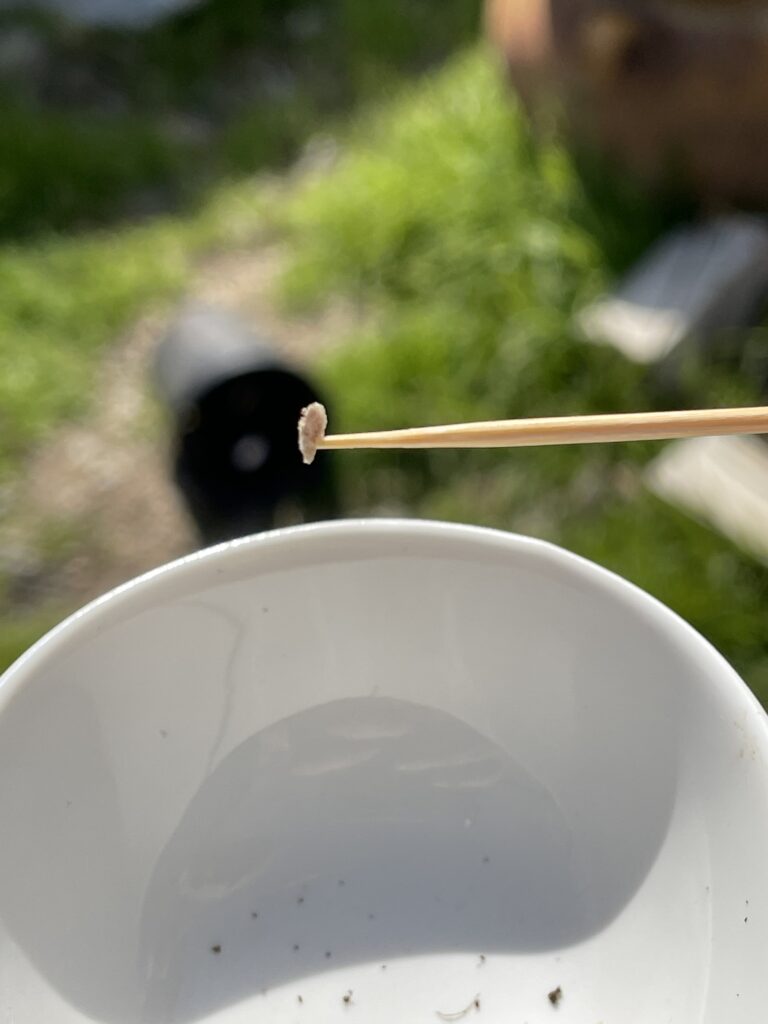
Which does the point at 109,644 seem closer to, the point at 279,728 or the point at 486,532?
the point at 279,728

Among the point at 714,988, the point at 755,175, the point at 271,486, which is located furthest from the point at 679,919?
the point at 755,175

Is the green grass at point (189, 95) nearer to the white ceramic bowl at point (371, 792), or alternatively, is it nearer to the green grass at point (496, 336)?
the green grass at point (496, 336)

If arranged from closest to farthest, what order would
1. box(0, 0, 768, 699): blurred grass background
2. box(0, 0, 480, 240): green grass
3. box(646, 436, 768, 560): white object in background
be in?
1. box(646, 436, 768, 560): white object in background
2. box(0, 0, 768, 699): blurred grass background
3. box(0, 0, 480, 240): green grass

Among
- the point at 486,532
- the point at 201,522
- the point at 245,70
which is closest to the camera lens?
the point at 486,532

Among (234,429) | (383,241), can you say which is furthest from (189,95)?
(234,429)

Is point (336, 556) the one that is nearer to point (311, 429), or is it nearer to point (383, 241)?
point (311, 429)

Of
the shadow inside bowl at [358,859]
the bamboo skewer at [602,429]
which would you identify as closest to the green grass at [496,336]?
the shadow inside bowl at [358,859]

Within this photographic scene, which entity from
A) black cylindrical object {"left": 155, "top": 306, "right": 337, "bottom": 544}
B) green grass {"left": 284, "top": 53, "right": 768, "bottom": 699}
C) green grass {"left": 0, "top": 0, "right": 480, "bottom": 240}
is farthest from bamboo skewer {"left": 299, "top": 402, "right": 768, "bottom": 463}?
green grass {"left": 0, "top": 0, "right": 480, "bottom": 240}

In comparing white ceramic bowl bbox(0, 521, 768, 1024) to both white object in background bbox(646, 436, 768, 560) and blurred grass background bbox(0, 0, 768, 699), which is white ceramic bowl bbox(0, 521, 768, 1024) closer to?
blurred grass background bbox(0, 0, 768, 699)
